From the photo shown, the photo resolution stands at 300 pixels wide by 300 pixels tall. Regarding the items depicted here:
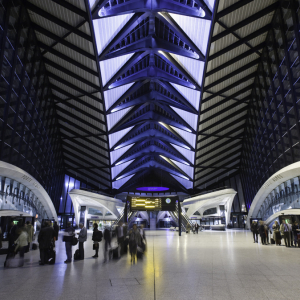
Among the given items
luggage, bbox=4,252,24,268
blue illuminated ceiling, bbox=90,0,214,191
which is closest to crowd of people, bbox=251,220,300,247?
luggage, bbox=4,252,24,268

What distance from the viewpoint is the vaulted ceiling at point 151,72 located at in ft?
60.7

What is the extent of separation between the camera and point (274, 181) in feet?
83.2

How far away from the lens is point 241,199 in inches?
1847

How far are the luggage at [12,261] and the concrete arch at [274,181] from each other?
17875 mm

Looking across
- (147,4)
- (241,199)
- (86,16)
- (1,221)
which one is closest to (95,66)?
(86,16)

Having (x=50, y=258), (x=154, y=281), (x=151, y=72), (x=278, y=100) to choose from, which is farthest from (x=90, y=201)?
(x=154, y=281)

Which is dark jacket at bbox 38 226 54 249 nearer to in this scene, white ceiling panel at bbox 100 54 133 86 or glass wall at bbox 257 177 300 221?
white ceiling panel at bbox 100 54 133 86

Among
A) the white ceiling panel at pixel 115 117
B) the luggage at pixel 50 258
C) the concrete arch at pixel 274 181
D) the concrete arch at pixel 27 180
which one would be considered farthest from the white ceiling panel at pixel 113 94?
the luggage at pixel 50 258

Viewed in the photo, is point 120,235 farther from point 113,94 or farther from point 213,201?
point 213,201

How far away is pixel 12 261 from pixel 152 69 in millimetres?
21696

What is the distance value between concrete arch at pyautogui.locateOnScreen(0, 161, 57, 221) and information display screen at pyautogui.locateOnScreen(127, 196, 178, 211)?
9.46 meters

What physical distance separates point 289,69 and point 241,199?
3254 cm

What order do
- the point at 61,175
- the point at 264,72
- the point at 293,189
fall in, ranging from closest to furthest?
the point at 293,189
the point at 264,72
the point at 61,175

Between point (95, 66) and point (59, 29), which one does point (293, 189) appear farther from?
point (59, 29)
